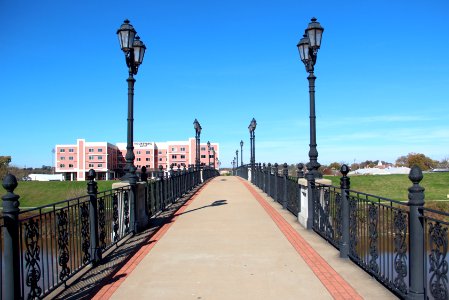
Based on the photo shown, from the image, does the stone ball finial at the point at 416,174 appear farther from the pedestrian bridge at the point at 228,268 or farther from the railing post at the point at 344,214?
the railing post at the point at 344,214

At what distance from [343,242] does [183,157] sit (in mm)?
136383

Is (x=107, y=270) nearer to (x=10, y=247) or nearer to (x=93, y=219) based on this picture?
(x=93, y=219)

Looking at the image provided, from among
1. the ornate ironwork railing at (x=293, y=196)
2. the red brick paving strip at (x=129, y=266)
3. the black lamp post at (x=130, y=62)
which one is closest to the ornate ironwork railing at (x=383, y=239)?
the red brick paving strip at (x=129, y=266)

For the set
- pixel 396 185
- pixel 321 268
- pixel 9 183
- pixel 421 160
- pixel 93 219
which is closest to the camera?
pixel 9 183

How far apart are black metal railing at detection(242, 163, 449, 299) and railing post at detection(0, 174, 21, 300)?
14.7ft

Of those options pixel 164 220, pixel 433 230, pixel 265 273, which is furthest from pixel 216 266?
pixel 164 220

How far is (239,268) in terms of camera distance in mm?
6836

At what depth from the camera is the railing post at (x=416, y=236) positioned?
15.0 feet

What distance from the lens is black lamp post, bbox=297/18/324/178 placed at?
1073 cm

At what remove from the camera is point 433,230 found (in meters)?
4.34

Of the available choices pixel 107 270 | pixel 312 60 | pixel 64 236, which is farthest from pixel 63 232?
pixel 312 60

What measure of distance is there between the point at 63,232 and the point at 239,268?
2939 millimetres

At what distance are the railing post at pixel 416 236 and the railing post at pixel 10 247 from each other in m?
4.49

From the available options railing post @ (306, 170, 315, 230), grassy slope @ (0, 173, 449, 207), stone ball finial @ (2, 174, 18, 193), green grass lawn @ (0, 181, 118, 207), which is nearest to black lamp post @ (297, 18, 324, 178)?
railing post @ (306, 170, 315, 230)
